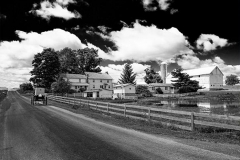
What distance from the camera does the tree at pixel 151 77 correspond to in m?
72.4

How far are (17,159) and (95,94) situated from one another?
43.7 metres

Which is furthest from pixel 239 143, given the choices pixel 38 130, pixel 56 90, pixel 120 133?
pixel 56 90

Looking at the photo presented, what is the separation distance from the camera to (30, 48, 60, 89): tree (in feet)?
164

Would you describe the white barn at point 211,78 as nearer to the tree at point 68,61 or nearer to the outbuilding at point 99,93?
the outbuilding at point 99,93

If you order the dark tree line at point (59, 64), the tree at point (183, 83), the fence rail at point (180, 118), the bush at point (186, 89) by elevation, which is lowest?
the fence rail at point (180, 118)

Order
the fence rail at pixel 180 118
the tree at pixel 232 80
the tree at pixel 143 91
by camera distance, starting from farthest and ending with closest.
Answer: the tree at pixel 232 80
the tree at pixel 143 91
the fence rail at pixel 180 118

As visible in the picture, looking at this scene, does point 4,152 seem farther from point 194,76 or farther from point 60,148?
point 194,76

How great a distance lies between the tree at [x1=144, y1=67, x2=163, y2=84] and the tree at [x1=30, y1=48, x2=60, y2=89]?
42.2 metres

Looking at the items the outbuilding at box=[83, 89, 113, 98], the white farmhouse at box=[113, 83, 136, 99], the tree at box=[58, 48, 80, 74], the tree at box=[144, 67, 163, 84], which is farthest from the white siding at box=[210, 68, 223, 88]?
the tree at box=[58, 48, 80, 74]

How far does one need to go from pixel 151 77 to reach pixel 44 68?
4753 cm

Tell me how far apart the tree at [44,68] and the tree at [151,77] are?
4217 centimetres

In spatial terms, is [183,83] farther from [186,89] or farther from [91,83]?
[91,83]

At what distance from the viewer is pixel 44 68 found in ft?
167

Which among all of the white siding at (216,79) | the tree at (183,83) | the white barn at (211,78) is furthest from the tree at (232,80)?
the tree at (183,83)
